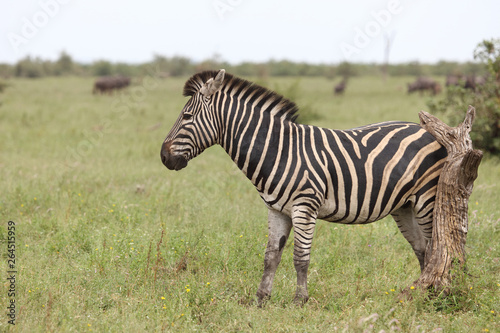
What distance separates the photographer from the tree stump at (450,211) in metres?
4.12

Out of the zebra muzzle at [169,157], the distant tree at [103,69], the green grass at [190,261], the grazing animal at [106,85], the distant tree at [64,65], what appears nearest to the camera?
the green grass at [190,261]

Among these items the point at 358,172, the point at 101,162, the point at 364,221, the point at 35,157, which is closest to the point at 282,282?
the point at 364,221

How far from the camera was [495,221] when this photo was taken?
610cm

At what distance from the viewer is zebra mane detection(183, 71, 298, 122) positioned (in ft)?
13.9

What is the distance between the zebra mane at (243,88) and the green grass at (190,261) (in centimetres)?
144

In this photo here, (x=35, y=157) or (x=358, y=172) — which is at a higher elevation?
(x=358, y=172)

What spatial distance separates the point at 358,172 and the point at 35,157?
8276mm

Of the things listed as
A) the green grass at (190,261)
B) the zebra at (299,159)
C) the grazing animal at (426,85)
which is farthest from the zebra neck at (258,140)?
the grazing animal at (426,85)

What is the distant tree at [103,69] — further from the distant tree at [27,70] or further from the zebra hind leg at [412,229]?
the zebra hind leg at [412,229]

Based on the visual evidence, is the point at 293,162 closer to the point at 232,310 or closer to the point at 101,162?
the point at 232,310

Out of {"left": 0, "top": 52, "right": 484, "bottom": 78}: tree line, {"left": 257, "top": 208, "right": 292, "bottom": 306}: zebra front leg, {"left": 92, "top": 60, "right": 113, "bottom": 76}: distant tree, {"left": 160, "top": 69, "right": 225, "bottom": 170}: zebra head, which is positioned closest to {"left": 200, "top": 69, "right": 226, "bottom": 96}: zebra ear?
{"left": 160, "top": 69, "right": 225, "bottom": 170}: zebra head

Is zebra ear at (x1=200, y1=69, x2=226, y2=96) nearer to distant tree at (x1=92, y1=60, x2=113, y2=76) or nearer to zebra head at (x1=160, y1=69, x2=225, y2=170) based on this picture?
zebra head at (x1=160, y1=69, x2=225, y2=170)

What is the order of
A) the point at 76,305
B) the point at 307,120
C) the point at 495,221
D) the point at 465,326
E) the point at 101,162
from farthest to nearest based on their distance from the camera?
1. the point at 307,120
2. the point at 101,162
3. the point at 495,221
4. the point at 76,305
5. the point at 465,326

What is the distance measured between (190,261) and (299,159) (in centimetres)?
182
